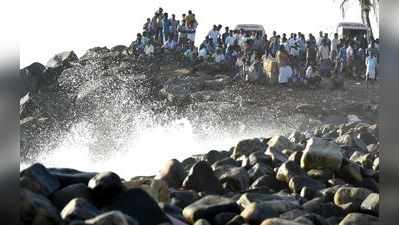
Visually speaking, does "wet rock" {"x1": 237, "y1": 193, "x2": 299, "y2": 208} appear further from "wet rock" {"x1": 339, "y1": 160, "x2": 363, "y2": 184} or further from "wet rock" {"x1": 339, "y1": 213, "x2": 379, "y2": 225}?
"wet rock" {"x1": 339, "y1": 160, "x2": 363, "y2": 184}

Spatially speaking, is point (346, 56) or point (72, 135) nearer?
point (346, 56)

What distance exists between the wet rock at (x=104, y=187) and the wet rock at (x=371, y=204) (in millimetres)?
1954

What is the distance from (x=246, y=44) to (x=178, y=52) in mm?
1885

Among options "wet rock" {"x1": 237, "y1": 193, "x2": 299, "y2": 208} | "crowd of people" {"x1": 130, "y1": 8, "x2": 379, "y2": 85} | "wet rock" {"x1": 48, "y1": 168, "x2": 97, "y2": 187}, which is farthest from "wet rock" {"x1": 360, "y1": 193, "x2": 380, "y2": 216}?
"crowd of people" {"x1": 130, "y1": 8, "x2": 379, "y2": 85}

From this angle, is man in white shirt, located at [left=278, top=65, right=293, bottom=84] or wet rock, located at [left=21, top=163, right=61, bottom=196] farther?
man in white shirt, located at [left=278, top=65, right=293, bottom=84]

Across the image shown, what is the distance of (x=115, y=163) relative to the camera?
15734mm

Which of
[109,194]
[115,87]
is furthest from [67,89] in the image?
[109,194]

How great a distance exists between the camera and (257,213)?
178 inches

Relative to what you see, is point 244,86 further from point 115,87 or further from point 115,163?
point 115,87

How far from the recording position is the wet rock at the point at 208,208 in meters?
4.51

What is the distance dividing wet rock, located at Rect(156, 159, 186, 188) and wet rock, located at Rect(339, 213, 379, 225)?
164 cm

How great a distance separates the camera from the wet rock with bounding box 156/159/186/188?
5.80 metres

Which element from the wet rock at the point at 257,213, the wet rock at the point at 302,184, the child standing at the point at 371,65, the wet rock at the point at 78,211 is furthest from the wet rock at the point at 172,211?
the child standing at the point at 371,65

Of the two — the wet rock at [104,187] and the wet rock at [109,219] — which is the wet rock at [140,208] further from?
the wet rock at [109,219]
